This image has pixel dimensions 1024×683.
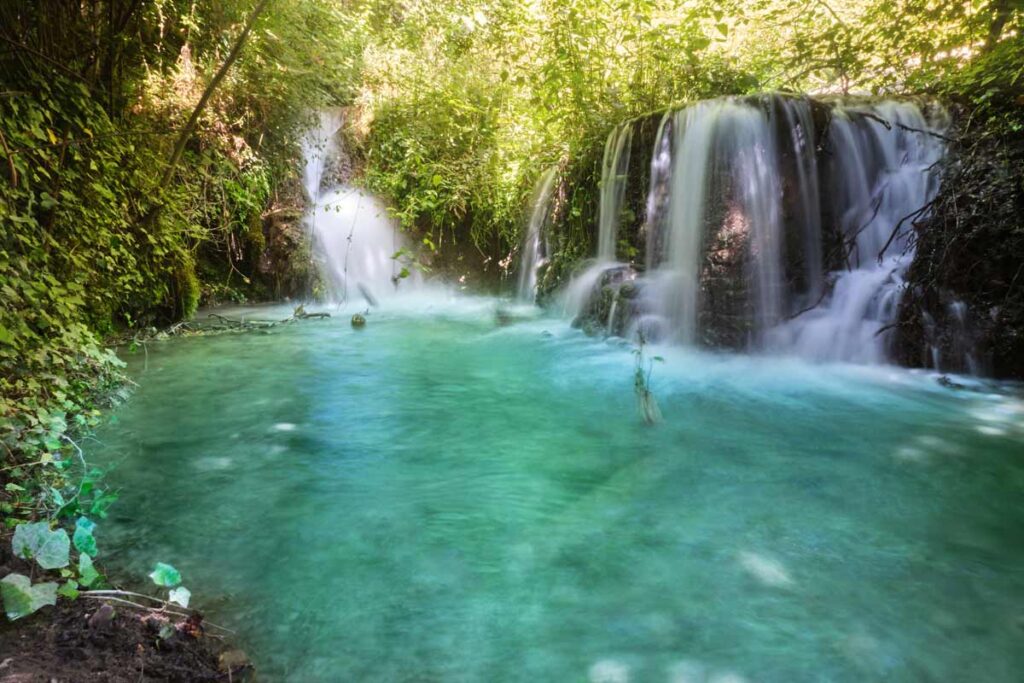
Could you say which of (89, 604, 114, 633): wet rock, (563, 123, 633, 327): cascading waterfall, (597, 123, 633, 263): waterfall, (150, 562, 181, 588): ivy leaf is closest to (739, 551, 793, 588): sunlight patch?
(150, 562, 181, 588): ivy leaf

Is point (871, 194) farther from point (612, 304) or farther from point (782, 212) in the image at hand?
point (612, 304)

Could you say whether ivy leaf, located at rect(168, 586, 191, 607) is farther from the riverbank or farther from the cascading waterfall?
the cascading waterfall

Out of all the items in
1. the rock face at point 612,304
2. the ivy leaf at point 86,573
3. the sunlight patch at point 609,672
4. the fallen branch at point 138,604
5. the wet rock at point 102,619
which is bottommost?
the sunlight patch at point 609,672

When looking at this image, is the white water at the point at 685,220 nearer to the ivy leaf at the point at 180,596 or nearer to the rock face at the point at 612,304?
the rock face at the point at 612,304

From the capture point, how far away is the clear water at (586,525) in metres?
2.03

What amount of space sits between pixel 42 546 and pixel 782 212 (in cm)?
713

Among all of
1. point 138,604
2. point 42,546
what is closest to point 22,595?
point 42,546

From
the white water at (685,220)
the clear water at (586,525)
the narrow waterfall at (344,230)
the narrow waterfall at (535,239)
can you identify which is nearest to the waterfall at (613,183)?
the white water at (685,220)

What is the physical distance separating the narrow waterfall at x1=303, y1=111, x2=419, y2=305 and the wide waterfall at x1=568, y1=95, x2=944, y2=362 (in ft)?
19.1

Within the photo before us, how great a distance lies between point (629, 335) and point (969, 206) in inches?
140

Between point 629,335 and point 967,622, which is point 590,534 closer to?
point 967,622

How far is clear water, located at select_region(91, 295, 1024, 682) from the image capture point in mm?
2027

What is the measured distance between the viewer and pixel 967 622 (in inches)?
84.7

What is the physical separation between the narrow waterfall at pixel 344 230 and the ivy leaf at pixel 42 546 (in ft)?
29.9
